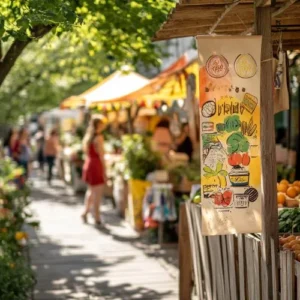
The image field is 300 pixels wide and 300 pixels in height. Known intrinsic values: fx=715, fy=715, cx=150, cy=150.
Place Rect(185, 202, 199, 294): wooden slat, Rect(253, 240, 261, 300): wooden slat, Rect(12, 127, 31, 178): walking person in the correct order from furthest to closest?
Rect(12, 127, 31, 178): walking person < Rect(185, 202, 199, 294): wooden slat < Rect(253, 240, 261, 300): wooden slat

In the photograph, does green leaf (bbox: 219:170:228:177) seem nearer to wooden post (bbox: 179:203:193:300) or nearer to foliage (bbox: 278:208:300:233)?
foliage (bbox: 278:208:300:233)

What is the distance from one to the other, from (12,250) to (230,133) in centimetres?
428

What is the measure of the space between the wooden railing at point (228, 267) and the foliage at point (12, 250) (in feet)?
5.32

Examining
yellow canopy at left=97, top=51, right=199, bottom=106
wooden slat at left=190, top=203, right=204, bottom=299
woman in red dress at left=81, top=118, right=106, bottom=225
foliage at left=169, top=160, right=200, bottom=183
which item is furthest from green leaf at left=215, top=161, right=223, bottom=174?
woman in red dress at left=81, top=118, right=106, bottom=225

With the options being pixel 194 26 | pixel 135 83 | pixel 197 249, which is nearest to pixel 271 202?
pixel 194 26

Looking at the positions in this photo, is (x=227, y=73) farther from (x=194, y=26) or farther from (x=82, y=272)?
(x=82, y=272)

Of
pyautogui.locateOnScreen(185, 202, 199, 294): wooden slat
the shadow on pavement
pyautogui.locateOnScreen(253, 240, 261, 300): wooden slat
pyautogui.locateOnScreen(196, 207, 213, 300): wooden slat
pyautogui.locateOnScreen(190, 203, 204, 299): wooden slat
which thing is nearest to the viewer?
pyautogui.locateOnScreen(253, 240, 261, 300): wooden slat

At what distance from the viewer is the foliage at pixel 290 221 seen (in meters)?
5.72

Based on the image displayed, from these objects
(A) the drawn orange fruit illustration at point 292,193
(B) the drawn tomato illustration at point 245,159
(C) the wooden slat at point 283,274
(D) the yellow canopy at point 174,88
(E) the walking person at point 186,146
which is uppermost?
(D) the yellow canopy at point 174,88

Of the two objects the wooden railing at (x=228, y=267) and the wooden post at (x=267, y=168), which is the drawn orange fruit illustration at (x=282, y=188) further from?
the wooden post at (x=267, y=168)

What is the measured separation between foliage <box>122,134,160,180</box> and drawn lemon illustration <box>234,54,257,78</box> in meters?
7.61

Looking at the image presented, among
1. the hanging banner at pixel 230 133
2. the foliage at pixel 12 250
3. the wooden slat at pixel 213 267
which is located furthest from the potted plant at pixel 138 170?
the hanging banner at pixel 230 133

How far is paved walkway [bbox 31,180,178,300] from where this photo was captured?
8352 mm

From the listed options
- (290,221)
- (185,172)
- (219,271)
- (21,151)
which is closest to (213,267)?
(219,271)
